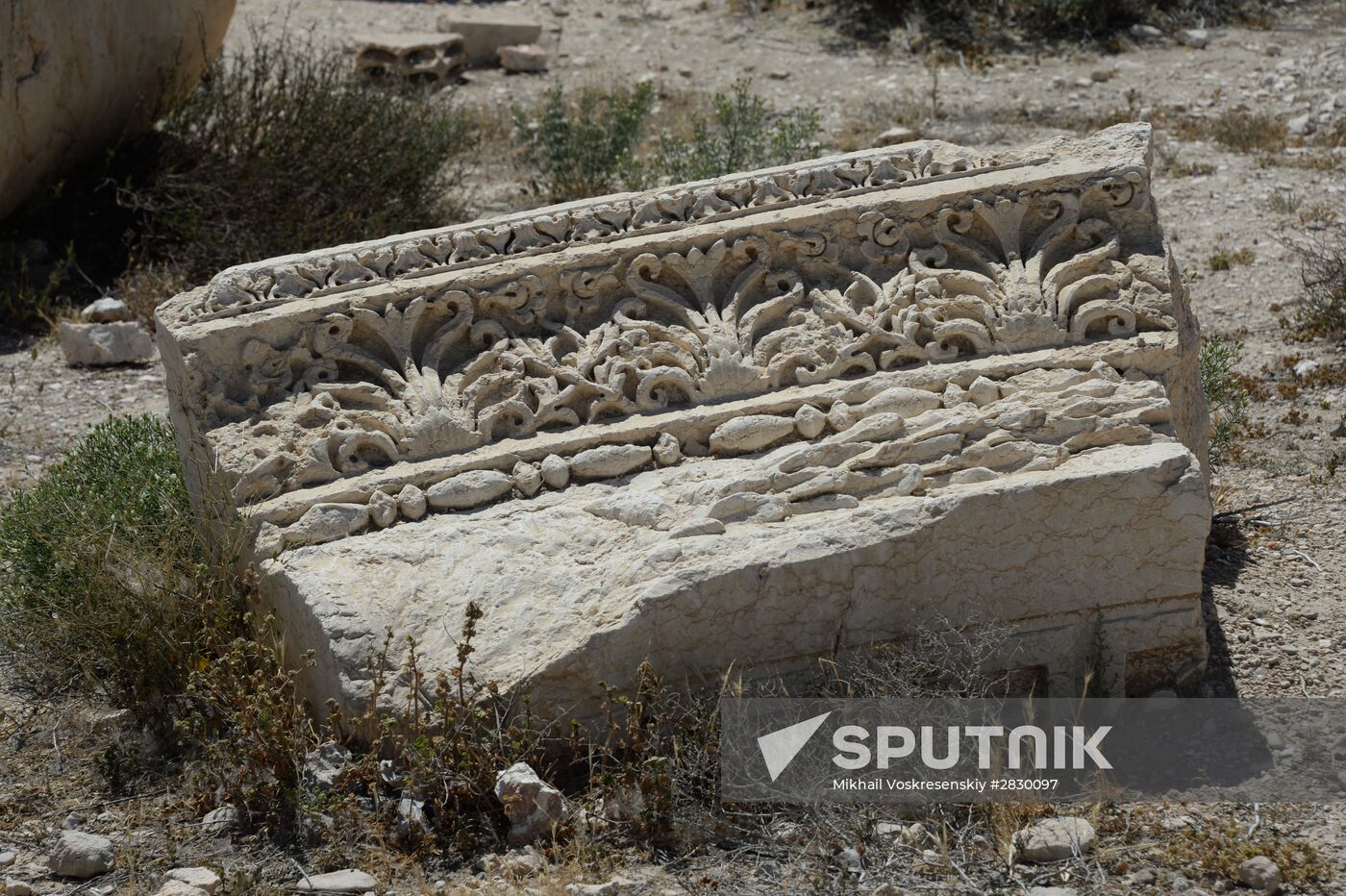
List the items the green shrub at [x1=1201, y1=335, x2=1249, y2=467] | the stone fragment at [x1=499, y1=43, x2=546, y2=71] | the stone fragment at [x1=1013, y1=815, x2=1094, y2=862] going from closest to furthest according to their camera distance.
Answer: the stone fragment at [x1=1013, y1=815, x2=1094, y2=862]
the green shrub at [x1=1201, y1=335, x2=1249, y2=467]
the stone fragment at [x1=499, y1=43, x2=546, y2=71]

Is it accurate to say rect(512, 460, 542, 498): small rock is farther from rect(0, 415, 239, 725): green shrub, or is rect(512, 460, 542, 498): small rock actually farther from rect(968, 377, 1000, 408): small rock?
rect(968, 377, 1000, 408): small rock

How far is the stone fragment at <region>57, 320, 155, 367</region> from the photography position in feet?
22.2

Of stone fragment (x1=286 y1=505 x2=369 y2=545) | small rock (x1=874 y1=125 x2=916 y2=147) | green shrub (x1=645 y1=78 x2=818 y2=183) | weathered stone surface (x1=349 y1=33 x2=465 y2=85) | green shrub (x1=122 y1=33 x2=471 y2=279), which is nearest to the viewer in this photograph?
stone fragment (x1=286 y1=505 x2=369 y2=545)

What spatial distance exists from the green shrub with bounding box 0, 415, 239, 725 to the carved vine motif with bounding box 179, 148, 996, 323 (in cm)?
70

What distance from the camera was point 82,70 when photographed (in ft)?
24.1

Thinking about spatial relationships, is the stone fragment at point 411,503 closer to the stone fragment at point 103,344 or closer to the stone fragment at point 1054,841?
the stone fragment at point 1054,841

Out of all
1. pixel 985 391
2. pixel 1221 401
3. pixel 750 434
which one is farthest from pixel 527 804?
pixel 1221 401

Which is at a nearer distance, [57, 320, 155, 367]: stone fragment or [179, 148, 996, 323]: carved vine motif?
[179, 148, 996, 323]: carved vine motif

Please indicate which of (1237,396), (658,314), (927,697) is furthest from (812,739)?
(1237,396)

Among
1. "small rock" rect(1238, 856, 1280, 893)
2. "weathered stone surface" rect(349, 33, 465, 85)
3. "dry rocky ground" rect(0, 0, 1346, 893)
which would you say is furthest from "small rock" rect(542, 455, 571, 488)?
"weathered stone surface" rect(349, 33, 465, 85)

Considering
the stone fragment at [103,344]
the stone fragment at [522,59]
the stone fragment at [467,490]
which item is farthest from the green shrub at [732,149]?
the stone fragment at [467,490]

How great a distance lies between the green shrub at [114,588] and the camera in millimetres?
4055

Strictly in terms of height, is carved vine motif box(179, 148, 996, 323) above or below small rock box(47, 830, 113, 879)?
above

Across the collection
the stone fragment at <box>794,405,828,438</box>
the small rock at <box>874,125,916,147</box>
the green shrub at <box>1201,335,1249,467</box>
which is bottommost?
the green shrub at <box>1201,335,1249,467</box>
